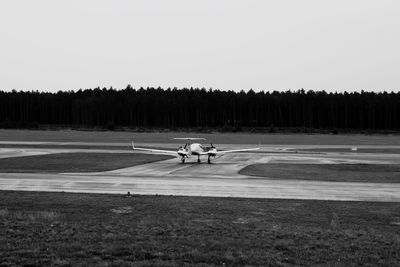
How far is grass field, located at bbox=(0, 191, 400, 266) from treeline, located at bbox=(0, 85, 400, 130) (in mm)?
140640

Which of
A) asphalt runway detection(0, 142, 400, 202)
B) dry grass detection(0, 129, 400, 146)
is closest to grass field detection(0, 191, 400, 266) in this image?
asphalt runway detection(0, 142, 400, 202)

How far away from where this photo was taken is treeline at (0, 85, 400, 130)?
534 feet

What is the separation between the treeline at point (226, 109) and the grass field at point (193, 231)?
140640mm

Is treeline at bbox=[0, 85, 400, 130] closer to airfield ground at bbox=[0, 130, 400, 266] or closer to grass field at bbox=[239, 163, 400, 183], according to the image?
grass field at bbox=[239, 163, 400, 183]

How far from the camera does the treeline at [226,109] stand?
534ft

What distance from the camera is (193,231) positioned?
45.5ft

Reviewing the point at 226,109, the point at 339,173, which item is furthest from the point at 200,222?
the point at 226,109

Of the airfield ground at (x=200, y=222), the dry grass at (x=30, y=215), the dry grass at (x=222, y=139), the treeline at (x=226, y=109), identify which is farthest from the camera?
the treeline at (x=226, y=109)

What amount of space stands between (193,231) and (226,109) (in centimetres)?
15881

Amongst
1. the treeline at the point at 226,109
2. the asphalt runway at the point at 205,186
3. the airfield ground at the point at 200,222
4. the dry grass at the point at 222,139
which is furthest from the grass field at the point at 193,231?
the treeline at the point at 226,109

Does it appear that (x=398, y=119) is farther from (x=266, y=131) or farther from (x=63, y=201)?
(x=63, y=201)

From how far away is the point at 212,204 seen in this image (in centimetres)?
1970

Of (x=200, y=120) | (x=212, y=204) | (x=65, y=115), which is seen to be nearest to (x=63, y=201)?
(x=212, y=204)

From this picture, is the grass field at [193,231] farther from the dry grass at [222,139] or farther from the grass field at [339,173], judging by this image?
the dry grass at [222,139]
